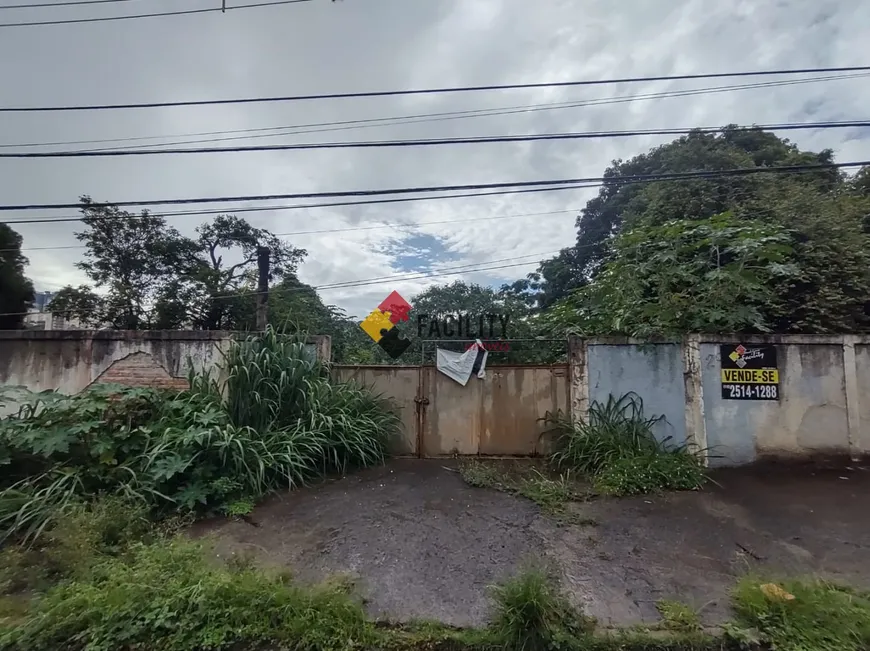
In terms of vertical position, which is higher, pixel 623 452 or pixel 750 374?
pixel 750 374

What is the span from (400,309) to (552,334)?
3508 mm

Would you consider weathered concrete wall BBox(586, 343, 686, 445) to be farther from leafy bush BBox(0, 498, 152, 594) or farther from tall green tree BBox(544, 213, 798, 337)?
leafy bush BBox(0, 498, 152, 594)

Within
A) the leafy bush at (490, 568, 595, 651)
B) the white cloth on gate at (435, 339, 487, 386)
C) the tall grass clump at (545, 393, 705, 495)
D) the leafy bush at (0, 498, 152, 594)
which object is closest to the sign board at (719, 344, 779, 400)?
the tall grass clump at (545, 393, 705, 495)

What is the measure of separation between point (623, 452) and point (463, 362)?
2.03m

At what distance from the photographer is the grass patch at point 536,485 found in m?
3.54

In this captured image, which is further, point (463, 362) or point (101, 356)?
point (463, 362)

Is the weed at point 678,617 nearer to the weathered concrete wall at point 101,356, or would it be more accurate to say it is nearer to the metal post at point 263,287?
the weathered concrete wall at point 101,356

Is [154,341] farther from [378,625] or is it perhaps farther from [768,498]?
[768,498]

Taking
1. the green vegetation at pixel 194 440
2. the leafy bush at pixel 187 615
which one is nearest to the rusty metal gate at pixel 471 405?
the green vegetation at pixel 194 440

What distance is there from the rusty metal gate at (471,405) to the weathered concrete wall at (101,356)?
1699mm

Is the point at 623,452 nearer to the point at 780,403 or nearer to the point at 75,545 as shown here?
the point at 780,403

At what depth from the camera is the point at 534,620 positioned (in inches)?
78.0

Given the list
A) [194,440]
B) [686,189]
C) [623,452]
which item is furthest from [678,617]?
[686,189]

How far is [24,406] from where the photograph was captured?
3.82 metres
